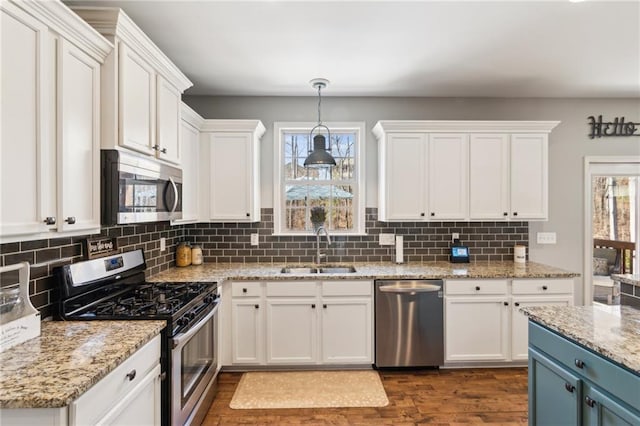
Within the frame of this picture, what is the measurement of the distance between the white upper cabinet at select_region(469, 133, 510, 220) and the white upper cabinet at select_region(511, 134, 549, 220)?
0.08 metres

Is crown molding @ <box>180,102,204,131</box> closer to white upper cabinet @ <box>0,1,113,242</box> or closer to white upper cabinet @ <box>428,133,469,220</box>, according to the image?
white upper cabinet @ <box>0,1,113,242</box>

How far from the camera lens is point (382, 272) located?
10.1 ft

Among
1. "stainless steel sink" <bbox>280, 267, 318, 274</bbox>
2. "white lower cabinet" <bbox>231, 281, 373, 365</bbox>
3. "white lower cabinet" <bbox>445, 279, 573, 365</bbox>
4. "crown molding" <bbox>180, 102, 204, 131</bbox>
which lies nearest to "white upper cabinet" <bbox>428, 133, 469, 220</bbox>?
"white lower cabinet" <bbox>445, 279, 573, 365</bbox>

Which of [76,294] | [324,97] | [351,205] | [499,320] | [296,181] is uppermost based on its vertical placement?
[324,97]

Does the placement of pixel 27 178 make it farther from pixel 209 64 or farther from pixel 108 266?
pixel 209 64

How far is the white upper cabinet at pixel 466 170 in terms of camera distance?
331 cm

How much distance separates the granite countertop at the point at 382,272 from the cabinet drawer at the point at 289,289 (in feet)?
0.17

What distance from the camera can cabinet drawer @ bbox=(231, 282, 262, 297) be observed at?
295cm

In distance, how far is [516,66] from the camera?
290cm

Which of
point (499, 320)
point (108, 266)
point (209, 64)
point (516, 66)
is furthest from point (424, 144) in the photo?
point (108, 266)

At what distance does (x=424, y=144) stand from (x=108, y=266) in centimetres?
283

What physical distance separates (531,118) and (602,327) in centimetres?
285

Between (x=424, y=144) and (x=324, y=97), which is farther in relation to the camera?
(x=324, y=97)

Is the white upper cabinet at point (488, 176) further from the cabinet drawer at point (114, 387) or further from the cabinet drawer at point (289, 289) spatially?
the cabinet drawer at point (114, 387)
